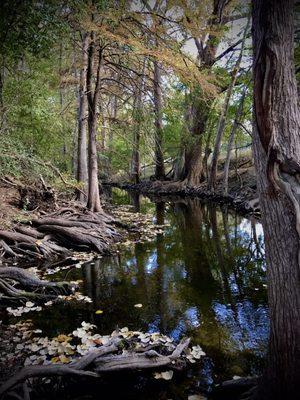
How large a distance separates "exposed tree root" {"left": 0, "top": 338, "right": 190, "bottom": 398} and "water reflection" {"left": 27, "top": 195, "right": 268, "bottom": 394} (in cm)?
49

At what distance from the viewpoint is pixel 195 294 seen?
6.60 meters

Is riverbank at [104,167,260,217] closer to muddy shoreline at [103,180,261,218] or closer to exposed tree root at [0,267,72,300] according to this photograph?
muddy shoreline at [103,180,261,218]

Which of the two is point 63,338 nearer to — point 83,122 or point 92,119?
point 92,119

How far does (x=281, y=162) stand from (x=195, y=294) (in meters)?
4.33

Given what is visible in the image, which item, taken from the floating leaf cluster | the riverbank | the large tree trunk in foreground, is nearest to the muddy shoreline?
the riverbank

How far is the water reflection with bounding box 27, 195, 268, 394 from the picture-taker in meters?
4.75

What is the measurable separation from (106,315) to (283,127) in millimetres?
4394

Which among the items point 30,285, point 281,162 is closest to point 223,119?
point 30,285

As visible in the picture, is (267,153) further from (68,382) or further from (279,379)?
(68,382)

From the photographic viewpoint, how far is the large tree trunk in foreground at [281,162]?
9.46 feet

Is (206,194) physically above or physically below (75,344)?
above

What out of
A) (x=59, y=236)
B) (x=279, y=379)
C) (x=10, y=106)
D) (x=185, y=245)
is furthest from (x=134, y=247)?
(x=279, y=379)

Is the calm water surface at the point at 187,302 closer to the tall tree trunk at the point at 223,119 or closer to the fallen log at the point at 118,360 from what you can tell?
the fallen log at the point at 118,360

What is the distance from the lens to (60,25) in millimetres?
6840
